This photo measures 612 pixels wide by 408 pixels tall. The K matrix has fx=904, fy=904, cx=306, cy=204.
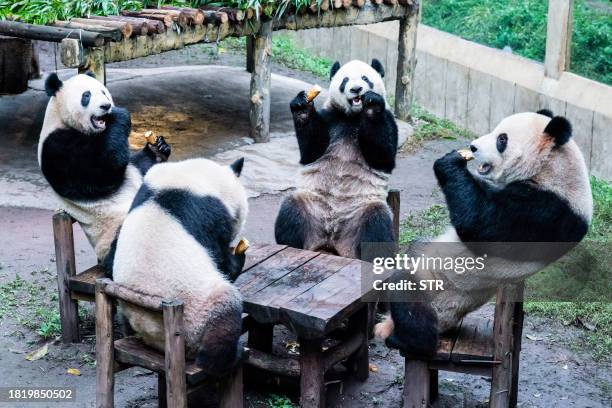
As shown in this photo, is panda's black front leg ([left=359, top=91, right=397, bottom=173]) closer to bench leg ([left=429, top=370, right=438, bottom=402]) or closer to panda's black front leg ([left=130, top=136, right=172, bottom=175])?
panda's black front leg ([left=130, top=136, right=172, bottom=175])

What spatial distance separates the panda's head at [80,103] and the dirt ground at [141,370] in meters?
1.41

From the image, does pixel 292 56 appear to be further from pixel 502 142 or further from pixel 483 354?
pixel 483 354

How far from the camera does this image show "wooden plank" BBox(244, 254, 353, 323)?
4.81 m

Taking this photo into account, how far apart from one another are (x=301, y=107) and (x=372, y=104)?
1.74 ft

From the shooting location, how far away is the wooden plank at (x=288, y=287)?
4.81m

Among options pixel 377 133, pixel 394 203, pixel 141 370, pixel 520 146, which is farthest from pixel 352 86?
pixel 141 370

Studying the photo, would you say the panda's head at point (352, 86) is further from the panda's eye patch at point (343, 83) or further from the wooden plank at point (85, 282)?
the wooden plank at point (85, 282)

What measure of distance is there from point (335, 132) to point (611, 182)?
183 inches

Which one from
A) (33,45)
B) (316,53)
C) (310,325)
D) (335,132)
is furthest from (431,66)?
(310,325)

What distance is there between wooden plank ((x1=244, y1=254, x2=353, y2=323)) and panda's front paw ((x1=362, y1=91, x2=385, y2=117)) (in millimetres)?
1176

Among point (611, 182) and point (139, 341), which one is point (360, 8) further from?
point (139, 341)

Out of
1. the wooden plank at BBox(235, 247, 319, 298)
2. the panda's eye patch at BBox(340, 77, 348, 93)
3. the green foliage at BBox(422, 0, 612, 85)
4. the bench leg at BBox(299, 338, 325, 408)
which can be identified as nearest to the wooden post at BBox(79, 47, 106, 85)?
the panda's eye patch at BBox(340, 77, 348, 93)

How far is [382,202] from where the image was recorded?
632cm

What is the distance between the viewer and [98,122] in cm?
615
